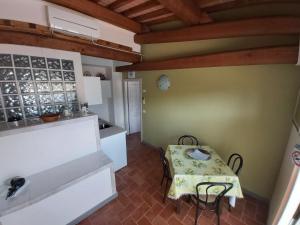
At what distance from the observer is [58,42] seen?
1.99 m

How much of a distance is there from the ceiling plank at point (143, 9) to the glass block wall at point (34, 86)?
1316 mm

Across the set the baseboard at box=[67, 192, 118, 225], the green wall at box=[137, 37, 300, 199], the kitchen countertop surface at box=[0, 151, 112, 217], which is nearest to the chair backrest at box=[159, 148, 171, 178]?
the kitchen countertop surface at box=[0, 151, 112, 217]

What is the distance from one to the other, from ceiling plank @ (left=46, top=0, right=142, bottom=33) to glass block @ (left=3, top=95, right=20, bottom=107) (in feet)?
4.48

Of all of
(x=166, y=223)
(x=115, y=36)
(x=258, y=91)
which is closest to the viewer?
(x=166, y=223)

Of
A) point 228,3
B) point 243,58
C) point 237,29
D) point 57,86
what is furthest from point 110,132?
point 228,3

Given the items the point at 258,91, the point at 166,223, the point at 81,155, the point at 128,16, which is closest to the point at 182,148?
the point at 166,223

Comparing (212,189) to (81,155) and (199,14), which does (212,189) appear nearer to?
(81,155)

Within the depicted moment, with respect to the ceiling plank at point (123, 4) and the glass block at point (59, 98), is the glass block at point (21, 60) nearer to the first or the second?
the glass block at point (59, 98)

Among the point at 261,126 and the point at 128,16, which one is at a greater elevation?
A: the point at 128,16

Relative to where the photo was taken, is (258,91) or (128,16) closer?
A: (258,91)

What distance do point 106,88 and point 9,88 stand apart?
235 centimetres

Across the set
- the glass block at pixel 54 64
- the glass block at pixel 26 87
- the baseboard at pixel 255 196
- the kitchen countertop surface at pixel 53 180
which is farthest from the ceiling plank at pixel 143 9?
the baseboard at pixel 255 196

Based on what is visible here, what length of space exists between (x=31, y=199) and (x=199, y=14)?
10.2ft

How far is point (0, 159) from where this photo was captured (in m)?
1.39
